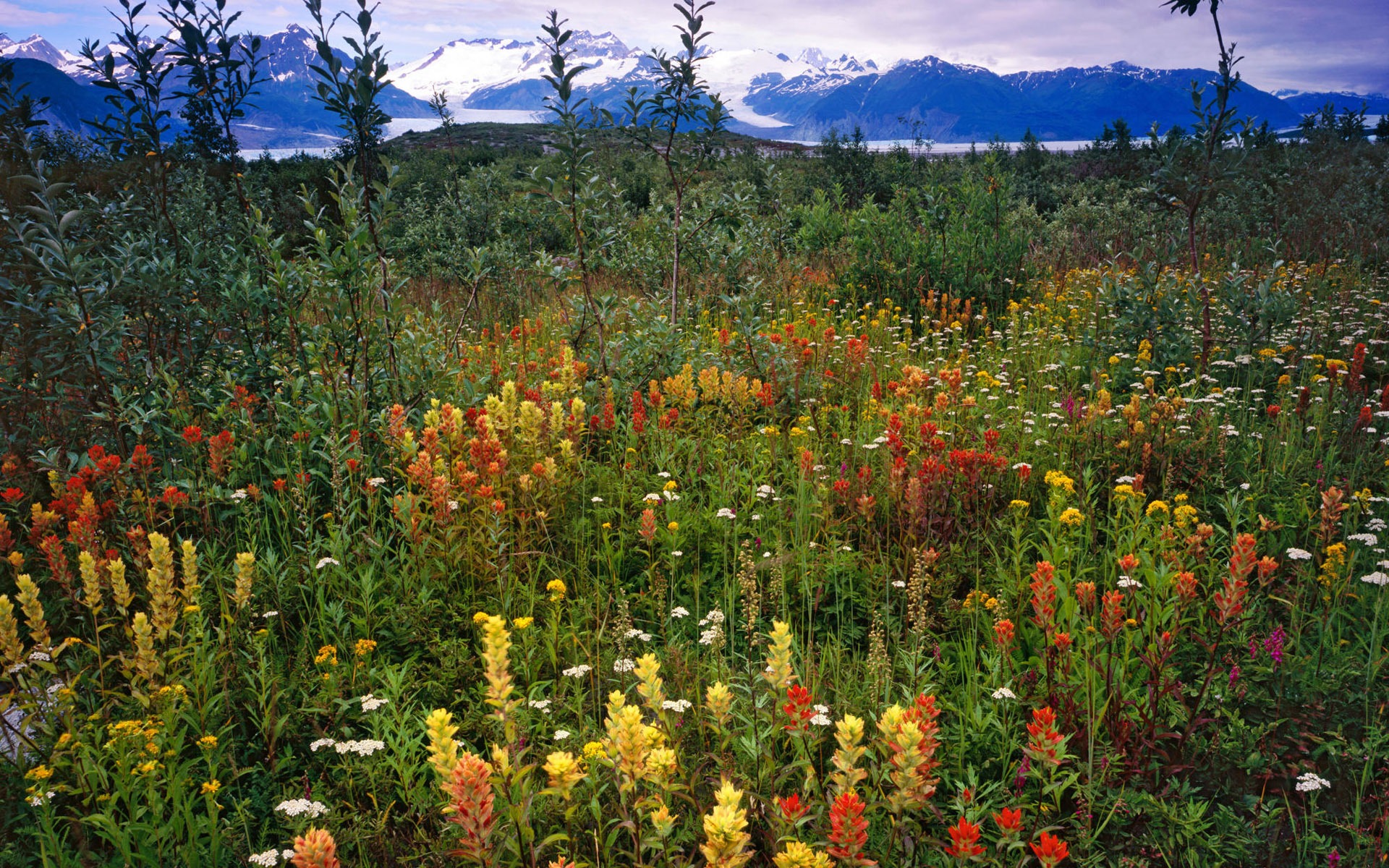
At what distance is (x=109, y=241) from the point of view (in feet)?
17.4

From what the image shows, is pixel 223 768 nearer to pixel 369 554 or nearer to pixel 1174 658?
pixel 369 554

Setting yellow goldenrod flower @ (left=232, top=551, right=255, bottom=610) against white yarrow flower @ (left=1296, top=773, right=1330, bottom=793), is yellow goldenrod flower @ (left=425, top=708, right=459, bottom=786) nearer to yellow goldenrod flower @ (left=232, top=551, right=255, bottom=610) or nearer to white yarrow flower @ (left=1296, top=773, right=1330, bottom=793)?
yellow goldenrod flower @ (left=232, top=551, right=255, bottom=610)

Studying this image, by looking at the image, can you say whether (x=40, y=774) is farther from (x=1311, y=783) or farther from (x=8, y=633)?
(x=1311, y=783)

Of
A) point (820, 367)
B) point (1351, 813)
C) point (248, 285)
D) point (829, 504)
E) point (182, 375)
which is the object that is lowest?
point (1351, 813)

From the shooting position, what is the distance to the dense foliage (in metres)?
1.99

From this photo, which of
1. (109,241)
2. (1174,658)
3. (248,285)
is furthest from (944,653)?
(109,241)

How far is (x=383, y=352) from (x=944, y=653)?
3792 millimetres

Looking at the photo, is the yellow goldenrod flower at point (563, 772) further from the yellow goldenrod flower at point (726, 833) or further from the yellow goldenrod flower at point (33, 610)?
the yellow goldenrod flower at point (33, 610)

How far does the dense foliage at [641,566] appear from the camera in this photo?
6.54 ft

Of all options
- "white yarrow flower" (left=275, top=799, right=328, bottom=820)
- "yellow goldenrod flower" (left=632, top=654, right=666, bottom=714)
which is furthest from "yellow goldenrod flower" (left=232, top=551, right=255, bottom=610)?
"yellow goldenrod flower" (left=632, top=654, right=666, bottom=714)

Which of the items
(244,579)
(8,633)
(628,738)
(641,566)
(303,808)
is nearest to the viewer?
(628,738)

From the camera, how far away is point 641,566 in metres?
3.60

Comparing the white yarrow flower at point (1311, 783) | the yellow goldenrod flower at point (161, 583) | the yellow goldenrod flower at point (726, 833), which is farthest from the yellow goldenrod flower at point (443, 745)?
the white yarrow flower at point (1311, 783)

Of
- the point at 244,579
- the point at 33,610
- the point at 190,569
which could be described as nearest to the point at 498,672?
the point at 244,579
